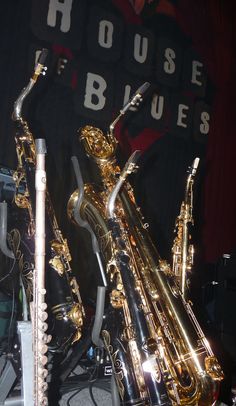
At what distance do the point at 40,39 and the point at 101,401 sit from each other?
3.35 m

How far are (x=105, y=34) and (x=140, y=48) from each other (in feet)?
1.89

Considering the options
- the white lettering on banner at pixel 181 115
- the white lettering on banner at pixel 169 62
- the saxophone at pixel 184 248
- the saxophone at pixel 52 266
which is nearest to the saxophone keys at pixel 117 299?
the saxophone at pixel 52 266

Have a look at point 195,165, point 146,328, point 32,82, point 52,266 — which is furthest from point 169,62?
point 146,328

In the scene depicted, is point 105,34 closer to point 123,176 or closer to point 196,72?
point 196,72

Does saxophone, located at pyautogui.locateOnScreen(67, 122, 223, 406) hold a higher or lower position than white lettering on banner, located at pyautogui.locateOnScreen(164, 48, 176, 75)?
lower

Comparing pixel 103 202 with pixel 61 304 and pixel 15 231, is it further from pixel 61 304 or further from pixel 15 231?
pixel 61 304

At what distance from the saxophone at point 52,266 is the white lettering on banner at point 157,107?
2934mm

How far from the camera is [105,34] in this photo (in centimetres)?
471

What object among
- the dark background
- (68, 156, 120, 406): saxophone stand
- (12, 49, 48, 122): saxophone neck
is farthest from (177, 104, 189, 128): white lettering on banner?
(68, 156, 120, 406): saxophone stand

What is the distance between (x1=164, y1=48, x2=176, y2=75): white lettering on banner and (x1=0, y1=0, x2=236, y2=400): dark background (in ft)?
1.04

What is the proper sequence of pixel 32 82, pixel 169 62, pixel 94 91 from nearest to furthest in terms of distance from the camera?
pixel 32 82 < pixel 94 91 < pixel 169 62

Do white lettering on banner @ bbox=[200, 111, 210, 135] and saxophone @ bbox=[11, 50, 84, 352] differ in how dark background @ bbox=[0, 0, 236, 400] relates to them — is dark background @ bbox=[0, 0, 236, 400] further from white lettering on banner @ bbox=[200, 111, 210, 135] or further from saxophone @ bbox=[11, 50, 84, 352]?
saxophone @ bbox=[11, 50, 84, 352]

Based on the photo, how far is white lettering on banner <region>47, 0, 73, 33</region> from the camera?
166 inches

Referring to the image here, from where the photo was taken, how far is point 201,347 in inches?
76.3
